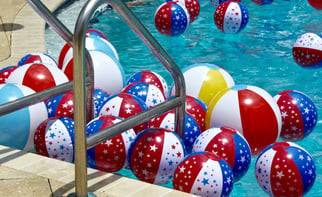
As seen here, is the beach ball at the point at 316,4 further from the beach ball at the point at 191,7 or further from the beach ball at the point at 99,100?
the beach ball at the point at 99,100

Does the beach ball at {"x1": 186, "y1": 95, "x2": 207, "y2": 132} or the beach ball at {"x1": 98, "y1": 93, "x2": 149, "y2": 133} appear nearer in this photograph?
the beach ball at {"x1": 98, "y1": 93, "x2": 149, "y2": 133}

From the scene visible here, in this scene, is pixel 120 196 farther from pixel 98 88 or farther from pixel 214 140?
pixel 98 88

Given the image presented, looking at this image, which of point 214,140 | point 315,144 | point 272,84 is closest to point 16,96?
point 214,140

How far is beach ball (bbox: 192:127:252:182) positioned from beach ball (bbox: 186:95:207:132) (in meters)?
0.55

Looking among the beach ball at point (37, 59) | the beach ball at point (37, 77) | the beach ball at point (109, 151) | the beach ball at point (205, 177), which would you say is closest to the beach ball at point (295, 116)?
the beach ball at point (205, 177)

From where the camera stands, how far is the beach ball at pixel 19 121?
15.6 ft

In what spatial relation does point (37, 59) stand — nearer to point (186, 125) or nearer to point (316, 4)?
point (186, 125)

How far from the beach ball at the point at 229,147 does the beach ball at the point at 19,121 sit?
130 centimetres

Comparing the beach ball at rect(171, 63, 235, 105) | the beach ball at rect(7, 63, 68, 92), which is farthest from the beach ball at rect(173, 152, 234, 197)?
the beach ball at rect(7, 63, 68, 92)

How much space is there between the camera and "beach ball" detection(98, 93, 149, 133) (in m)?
5.14

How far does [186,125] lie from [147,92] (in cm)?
71

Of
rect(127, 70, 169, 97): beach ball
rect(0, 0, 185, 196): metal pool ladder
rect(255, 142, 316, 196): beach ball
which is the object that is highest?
rect(0, 0, 185, 196): metal pool ladder

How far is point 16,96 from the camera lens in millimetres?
4914

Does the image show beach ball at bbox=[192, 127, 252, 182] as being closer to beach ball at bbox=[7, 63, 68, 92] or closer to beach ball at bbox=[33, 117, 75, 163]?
beach ball at bbox=[33, 117, 75, 163]
